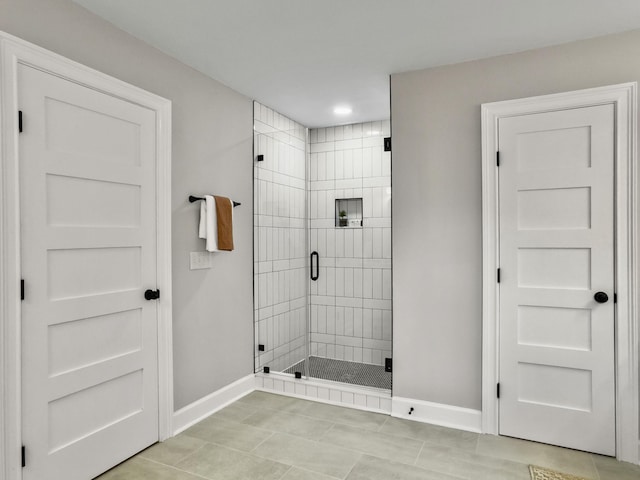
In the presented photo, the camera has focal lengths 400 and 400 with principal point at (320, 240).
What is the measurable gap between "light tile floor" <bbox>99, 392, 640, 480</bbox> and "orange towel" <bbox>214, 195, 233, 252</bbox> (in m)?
1.26

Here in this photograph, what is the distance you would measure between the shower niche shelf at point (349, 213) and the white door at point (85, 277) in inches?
67.2

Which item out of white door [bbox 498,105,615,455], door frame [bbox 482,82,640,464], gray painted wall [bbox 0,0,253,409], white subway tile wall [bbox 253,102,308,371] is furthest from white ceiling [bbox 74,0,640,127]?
white subway tile wall [bbox 253,102,308,371]

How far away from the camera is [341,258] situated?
3721 millimetres

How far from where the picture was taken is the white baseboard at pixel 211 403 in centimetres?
271

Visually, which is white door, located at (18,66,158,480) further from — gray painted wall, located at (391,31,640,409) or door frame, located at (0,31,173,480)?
gray painted wall, located at (391,31,640,409)

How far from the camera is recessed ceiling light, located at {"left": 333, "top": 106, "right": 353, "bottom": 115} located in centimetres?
362

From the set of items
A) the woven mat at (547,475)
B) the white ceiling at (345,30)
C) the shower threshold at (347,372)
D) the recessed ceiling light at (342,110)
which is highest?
the white ceiling at (345,30)

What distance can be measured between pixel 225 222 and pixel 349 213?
3.97 feet

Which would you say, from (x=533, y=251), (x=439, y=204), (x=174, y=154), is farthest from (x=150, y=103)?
(x=533, y=251)

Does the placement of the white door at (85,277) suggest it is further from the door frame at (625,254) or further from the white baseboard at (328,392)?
the door frame at (625,254)

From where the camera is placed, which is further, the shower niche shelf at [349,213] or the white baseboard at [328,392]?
the shower niche shelf at [349,213]

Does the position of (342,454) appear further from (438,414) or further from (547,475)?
(547,475)

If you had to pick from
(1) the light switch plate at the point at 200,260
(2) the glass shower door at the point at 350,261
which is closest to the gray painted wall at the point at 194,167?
(1) the light switch plate at the point at 200,260

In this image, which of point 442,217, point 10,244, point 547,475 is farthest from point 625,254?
point 10,244
